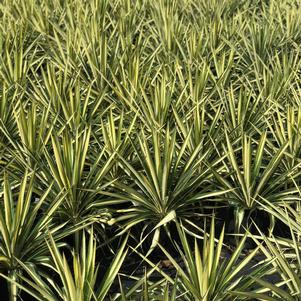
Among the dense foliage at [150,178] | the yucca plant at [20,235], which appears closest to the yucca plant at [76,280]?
the dense foliage at [150,178]

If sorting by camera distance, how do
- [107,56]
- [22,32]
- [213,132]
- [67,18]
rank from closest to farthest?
[213,132] < [107,56] < [22,32] < [67,18]

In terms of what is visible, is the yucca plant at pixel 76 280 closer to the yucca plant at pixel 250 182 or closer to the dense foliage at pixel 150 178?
the dense foliage at pixel 150 178

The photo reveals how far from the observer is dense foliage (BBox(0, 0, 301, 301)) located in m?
1.57

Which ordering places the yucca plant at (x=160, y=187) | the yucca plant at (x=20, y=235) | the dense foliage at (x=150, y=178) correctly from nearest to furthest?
the dense foliage at (x=150, y=178), the yucca plant at (x=20, y=235), the yucca plant at (x=160, y=187)

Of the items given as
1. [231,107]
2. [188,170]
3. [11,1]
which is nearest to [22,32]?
[11,1]

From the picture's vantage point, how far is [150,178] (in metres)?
1.98

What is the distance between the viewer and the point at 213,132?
2.29m

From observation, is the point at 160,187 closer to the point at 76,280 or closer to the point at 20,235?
the point at 20,235

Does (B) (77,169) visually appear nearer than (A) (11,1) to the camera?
Yes

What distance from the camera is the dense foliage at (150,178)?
1.57 metres

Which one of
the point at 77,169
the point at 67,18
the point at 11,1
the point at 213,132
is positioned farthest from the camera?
the point at 11,1

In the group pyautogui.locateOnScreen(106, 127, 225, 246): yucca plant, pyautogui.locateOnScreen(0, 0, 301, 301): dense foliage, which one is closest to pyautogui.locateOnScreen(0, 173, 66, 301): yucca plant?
pyautogui.locateOnScreen(0, 0, 301, 301): dense foliage

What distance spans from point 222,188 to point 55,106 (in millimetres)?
855

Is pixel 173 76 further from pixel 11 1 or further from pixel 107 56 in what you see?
pixel 11 1
